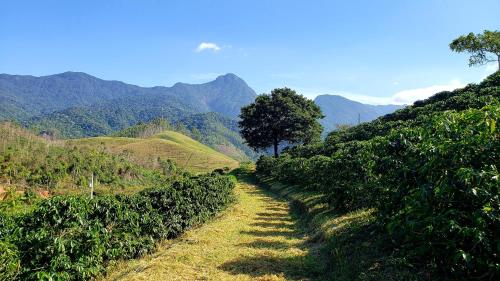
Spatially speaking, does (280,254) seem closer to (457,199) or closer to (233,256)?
(233,256)

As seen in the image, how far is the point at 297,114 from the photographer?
60.9 metres

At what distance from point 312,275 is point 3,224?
789 centimetres

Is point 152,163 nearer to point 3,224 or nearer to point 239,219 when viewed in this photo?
point 239,219

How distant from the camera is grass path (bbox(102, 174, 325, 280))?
11.3m

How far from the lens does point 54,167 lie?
38.0m

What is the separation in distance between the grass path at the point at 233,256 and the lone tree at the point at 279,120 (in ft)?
139

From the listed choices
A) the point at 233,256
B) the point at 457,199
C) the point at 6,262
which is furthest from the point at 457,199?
the point at 233,256

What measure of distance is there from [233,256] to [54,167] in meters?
30.5

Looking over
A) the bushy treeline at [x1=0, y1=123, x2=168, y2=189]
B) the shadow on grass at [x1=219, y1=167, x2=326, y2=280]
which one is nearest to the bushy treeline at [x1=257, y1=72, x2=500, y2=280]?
the shadow on grass at [x1=219, y1=167, x2=326, y2=280]

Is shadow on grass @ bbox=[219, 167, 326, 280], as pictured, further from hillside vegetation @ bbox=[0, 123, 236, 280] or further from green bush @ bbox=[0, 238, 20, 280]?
green bush @ bbox=[0, 238, 20, 280]

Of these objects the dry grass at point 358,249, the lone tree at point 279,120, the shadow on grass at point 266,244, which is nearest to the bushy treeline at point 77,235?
the shadow on grass at point 266,244

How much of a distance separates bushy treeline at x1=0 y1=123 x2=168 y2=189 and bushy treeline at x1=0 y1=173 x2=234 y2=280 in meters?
24.3

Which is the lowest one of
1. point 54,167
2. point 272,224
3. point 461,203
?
point 272,224

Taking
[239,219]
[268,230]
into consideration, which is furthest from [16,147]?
[268,230]
